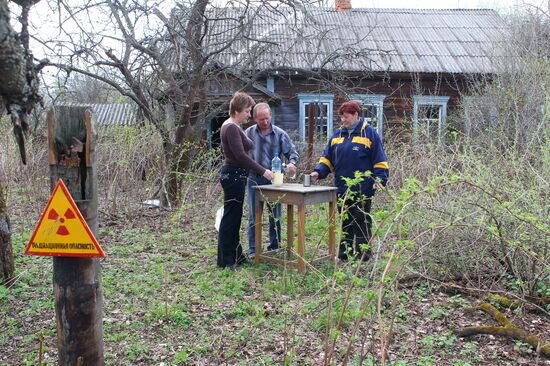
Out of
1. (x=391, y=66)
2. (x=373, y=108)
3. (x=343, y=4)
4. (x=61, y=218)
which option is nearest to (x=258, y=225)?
(x=61, y=218)

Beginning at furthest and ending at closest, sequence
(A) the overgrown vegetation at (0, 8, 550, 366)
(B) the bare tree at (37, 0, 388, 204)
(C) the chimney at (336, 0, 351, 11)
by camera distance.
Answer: (C) the chimney at (336, 0, 351, 11) < (B) the bare tree at (37, 0, 388, 204) < (A) the overgrown vegetation at (0, 8, 550, 366)

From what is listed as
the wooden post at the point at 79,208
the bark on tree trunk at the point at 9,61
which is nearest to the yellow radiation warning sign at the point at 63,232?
the wooden post at the point at 79,208

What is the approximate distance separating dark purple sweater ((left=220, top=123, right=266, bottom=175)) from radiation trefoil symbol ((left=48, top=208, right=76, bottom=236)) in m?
2.63

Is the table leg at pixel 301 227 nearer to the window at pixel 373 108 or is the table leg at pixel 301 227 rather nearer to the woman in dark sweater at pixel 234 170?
the woman in dark sweater at pixel 234 170

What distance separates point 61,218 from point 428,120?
846 cm

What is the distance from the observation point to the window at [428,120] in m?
9.41

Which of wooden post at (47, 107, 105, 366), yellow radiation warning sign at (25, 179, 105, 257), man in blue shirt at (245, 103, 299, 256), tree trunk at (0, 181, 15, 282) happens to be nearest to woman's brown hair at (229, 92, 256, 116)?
man in blue shirt at (245, 103, 299, 256)

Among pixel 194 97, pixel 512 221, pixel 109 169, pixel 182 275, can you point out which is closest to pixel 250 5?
pixel 194 97

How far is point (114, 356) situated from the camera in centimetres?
→ 357

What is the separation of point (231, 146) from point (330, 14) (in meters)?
15.0

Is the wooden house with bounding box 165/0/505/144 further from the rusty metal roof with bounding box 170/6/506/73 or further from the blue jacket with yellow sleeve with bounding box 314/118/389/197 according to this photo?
the blue jacket with yellow sleeve with bounding box 314/118/389/197

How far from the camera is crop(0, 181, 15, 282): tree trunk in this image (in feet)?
15.5

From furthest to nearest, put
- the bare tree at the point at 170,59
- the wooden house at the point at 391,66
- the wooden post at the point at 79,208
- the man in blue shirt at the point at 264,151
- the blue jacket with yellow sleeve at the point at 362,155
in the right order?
the wooden house at the point at 391,66 → the bare tree at the point at 170,59 → the man in blue shirt at the point at 264,151 → the blue jacket with yellow sleeve at the point at 362,155 → the wooden post at the point at 79,208

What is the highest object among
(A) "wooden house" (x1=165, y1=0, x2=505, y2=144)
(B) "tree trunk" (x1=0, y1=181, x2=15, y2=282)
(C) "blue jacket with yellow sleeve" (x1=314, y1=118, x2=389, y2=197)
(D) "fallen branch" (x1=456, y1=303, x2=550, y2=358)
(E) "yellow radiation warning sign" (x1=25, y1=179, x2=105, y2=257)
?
(A) "wooden house" (x1=165, y1=0, x2=505, y2=144)
